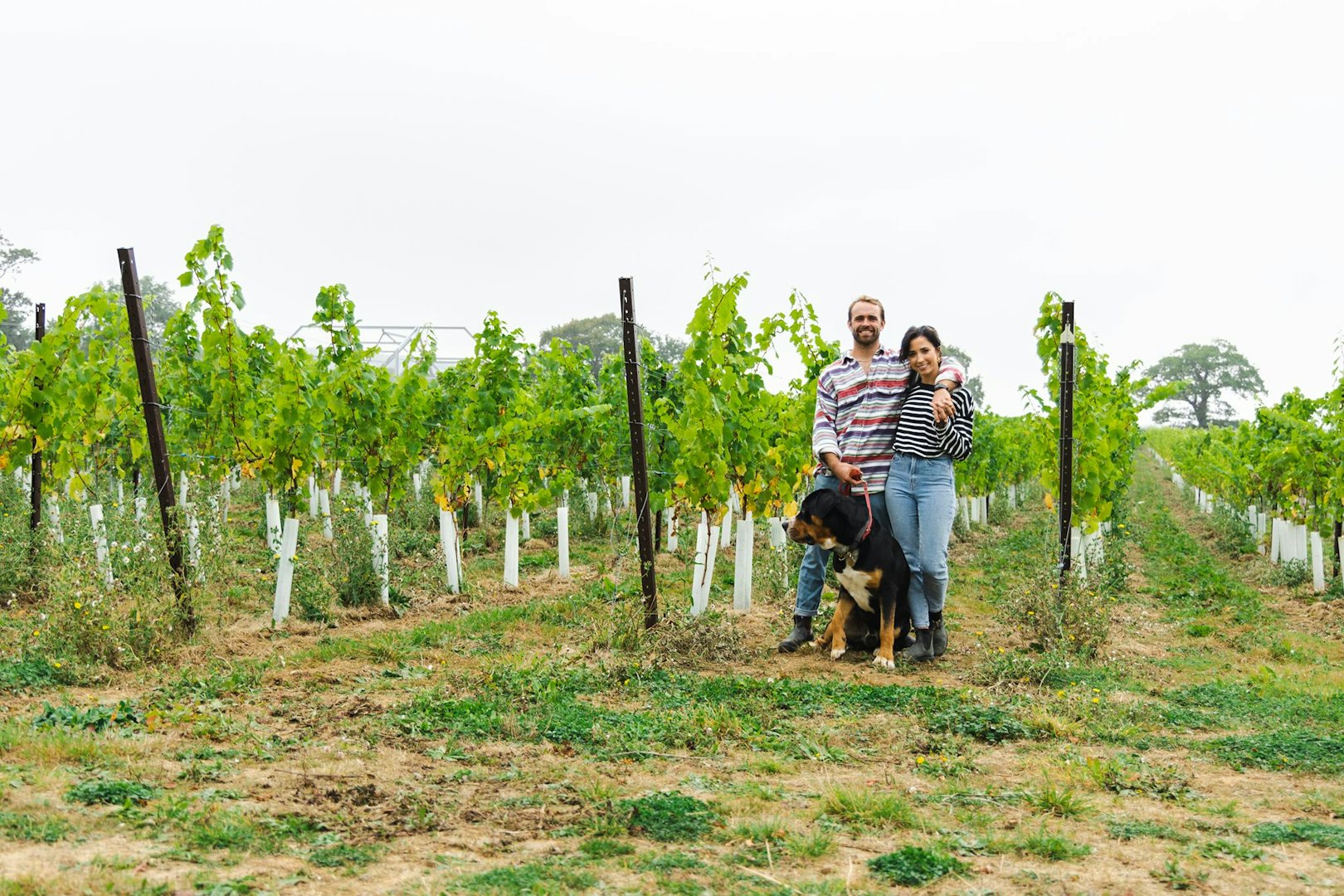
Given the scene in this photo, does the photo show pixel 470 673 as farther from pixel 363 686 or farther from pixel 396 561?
pixel 396 561

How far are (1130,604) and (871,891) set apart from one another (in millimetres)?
8465

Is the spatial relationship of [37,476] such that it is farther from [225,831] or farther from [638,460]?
[225,831]

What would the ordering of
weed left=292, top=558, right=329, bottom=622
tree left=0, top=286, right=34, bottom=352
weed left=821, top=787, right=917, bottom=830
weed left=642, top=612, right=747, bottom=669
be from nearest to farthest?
weed left=821, top=787, right=917, bottom=830
weed left=642, top=612, right=747, bottom=669
weed left=292, top=558, right=329, bottom=622
tree left=0, top=286, right=34, bottom=352

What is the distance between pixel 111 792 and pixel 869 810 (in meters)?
2.85

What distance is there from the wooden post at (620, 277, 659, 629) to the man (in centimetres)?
97

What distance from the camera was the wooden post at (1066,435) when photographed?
736 cm

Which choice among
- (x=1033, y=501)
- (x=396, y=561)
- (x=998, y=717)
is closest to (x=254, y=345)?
(x=396, y=561)

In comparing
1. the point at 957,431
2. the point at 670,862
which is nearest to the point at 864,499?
the point at 957,431

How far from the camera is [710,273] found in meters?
8.09

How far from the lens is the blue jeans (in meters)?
6.84

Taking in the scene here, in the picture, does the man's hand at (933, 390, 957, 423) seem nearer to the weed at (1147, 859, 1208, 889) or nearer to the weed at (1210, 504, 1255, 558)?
the weed at (1147, 859, 1208, 889)

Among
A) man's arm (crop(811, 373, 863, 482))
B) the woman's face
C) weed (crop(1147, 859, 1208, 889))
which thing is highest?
the woman's face

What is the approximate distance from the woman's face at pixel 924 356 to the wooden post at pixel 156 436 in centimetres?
495

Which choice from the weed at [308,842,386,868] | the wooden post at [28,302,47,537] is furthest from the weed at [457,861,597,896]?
→ the wooden post at [28,302,47,537]
